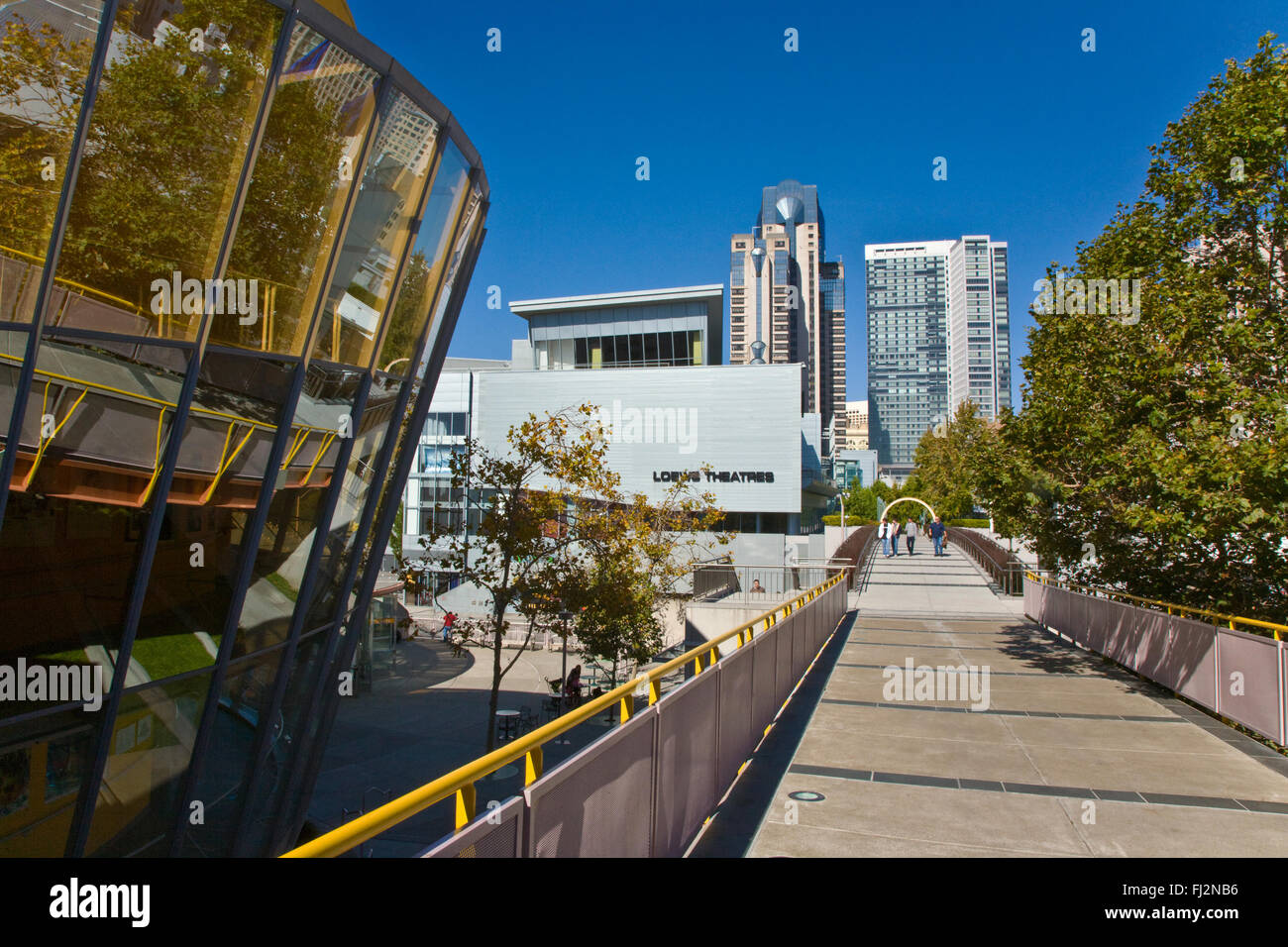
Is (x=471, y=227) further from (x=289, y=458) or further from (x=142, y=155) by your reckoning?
(x=142, y=155)

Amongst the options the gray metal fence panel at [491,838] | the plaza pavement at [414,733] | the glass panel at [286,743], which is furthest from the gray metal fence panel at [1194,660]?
the glass panel at [286,743]

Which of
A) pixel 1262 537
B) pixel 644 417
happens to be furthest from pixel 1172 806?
pixel 644 417

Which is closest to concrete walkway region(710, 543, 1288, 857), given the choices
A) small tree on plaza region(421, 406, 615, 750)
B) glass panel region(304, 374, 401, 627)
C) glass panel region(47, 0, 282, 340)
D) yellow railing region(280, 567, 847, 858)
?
yellow railing region(280, 567, 847, 858)

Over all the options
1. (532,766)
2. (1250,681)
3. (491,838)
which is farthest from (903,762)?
(491,838)

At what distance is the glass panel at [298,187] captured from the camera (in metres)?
6.47

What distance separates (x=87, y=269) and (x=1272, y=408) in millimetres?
12931

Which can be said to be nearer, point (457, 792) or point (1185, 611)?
point (457, 792)

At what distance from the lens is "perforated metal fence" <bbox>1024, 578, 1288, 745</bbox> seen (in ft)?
29.0

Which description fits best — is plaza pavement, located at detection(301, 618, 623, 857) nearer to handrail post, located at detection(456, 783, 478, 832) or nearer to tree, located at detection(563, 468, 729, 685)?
tree, located at detection(563, 468, 729, 685)

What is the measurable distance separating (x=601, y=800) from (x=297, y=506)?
533 centimetres

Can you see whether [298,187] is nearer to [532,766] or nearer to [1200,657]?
[532,766]

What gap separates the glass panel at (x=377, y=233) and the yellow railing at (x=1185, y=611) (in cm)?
1002

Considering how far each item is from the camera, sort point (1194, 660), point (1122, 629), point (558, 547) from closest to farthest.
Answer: point (1194, 660), point (1122, 629), point (558, 547)

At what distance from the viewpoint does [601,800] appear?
13.7 feet
